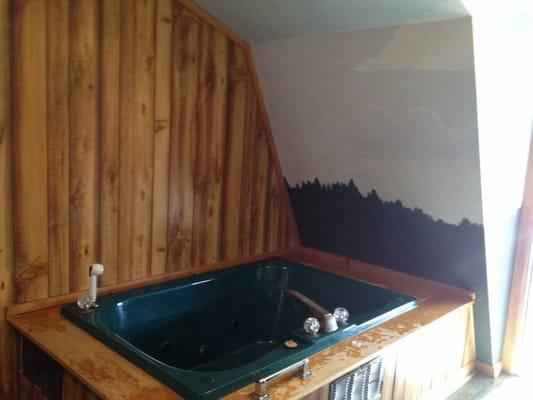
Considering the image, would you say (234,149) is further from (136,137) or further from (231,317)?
(231,317)

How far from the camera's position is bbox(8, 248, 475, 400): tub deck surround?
1825 millimetres

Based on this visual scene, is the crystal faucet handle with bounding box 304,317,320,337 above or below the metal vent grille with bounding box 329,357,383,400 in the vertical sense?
above

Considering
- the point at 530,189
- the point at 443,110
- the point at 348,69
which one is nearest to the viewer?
the point at 443,110

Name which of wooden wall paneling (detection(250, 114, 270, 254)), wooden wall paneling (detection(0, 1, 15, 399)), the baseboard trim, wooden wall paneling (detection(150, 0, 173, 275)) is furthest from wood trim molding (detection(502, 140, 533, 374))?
wooden wall paneling (detection(0, 1, 15, 399))

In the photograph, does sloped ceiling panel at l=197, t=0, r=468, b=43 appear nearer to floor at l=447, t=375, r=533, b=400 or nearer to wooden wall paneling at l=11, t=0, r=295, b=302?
wooden wall paneling at l=11, t=0, r=295, b=302

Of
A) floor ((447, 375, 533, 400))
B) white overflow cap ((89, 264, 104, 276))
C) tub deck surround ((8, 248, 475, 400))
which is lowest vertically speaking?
floor ((447, 375, 533, 400))

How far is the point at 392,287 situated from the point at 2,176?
7.21 ft

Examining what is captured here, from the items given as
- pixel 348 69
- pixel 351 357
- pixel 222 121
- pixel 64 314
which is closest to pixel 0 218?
pixel 64 314

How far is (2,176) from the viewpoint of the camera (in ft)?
7.25

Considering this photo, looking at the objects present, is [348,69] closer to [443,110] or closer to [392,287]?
[443,110]

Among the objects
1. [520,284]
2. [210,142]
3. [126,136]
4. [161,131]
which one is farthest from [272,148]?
[520,284]

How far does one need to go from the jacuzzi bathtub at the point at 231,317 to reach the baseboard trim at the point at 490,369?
771 mm

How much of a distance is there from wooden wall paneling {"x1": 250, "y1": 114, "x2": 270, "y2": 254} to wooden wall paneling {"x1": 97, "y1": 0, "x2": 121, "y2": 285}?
1.04m

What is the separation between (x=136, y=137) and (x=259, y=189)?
103cm
